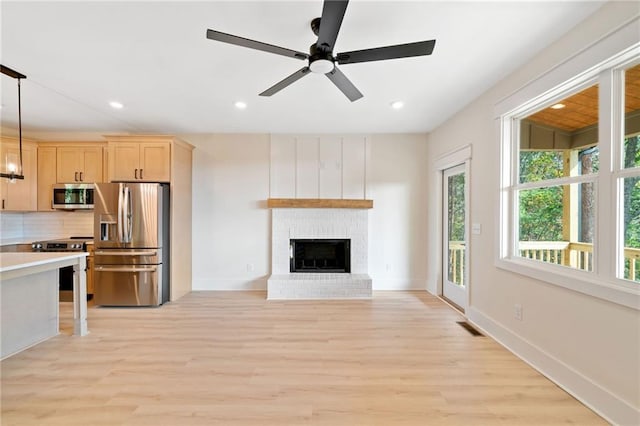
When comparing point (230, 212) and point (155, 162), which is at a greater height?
point (155, 162)

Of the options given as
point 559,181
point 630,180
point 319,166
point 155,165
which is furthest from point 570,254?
point 155,165

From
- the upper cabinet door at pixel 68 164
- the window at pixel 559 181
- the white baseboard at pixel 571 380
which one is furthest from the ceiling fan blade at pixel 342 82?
the upper cabinet door at pixel 68 164

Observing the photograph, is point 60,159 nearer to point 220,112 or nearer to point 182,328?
point 220,112

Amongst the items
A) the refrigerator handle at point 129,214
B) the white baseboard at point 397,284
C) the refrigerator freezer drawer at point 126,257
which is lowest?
the white baseboard at point 397,284

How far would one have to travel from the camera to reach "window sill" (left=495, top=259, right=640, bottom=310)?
165 cm

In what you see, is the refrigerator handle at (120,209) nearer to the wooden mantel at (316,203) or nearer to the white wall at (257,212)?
the white wall at (257,212)

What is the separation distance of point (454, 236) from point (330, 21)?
3.60 meters

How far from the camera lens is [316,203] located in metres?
4.62

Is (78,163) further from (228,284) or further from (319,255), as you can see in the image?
(319,255)

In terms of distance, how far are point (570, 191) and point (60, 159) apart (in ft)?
20.8

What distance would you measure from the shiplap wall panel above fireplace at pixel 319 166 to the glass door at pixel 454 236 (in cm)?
134

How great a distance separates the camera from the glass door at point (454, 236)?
3.89m

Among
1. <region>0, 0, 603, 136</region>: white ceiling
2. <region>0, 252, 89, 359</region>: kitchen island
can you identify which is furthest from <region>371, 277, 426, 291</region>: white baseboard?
<region>0, 252, 89, 359</region>: kitchen island

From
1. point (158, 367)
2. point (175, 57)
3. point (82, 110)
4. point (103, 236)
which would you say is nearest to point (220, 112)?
point (175, 57)
